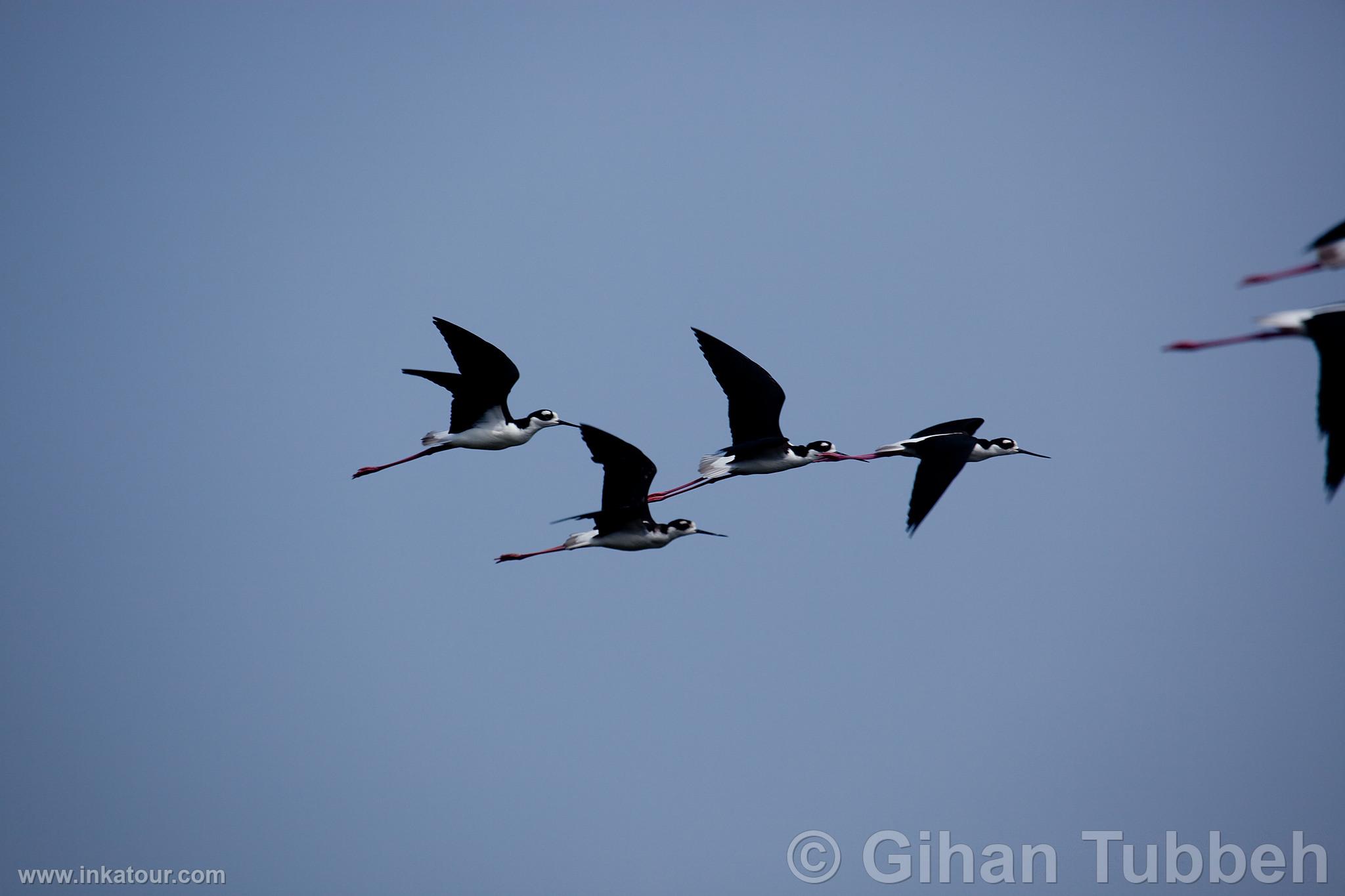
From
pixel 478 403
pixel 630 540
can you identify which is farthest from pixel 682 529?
pixel 478 403

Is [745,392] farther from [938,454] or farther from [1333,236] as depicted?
[1333,236]

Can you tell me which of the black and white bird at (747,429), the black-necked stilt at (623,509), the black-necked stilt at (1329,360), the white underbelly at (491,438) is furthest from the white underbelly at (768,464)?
the black-necked stilt at (1329,360)

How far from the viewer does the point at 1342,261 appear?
12531mm

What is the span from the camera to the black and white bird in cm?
1438

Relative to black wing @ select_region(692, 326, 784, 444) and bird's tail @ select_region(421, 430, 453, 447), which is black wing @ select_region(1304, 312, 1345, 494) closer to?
black wing @ select_region(692, 326, 784, 444)

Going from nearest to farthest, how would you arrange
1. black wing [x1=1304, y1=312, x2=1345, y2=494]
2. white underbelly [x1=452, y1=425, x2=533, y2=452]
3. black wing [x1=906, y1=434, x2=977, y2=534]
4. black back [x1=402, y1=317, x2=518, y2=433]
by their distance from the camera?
black wing [x1=1304, y1=312, x2=1345, y2=494]
black wing [x1=906, y1=434, x2=977, y2=534]
black back [x1=402, y1=317, x2=518, y2=433]
white underbelly [x1=452, y1=425, x2=533, y2=452]

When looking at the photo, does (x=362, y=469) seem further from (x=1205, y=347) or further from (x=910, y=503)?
(x=1205, y=347)

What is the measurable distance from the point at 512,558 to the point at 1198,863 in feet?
89.6

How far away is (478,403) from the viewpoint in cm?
1491

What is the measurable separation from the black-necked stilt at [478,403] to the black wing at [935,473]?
353 centimetres

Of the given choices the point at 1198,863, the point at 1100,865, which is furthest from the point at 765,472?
the point at 1198,863

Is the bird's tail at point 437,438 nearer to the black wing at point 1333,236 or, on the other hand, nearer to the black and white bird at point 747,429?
the black and white bird at point 747,429

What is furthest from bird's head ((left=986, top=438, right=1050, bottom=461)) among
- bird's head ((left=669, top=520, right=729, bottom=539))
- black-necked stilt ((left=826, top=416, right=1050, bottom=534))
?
bird's head ((left=669, top=520, right=729, bottom=539))

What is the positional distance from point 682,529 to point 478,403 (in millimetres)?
2432
